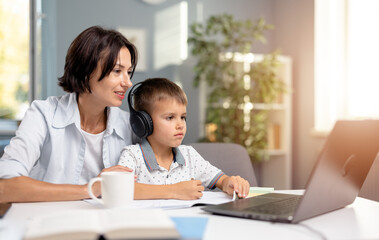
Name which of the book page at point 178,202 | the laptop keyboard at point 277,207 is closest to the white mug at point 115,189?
the book page at point 178,202

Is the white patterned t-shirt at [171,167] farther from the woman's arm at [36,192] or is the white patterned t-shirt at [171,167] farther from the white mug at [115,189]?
the white mug at [115,189]

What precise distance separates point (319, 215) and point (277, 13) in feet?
12.7

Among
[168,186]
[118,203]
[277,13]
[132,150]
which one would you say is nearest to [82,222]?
[118,203]

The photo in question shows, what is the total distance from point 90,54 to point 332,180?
0.98 m

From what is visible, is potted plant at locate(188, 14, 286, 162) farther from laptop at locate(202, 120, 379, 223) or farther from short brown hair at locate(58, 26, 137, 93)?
laptop at locate(202, 120, 379, 223)

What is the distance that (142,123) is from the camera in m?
1.40

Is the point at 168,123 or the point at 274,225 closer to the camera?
the point at 274,225

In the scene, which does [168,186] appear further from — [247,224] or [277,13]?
[277,13]

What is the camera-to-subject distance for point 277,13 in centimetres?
448

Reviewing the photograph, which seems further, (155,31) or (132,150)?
(155,31)

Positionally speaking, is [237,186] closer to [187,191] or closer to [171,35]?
[187,191]

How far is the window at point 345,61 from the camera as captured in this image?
10.8ft

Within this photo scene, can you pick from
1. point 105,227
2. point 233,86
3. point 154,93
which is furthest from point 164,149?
point 233,86

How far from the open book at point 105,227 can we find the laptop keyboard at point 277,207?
29cm
